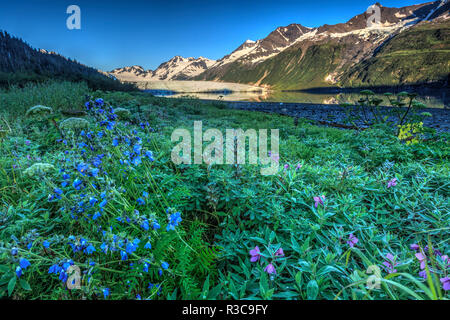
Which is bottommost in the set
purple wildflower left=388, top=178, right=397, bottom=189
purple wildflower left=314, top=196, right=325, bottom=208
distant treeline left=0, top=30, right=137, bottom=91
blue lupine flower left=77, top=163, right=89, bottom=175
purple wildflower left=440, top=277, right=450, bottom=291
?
purple wildflower left=440, top=277, right=450, bottom=291

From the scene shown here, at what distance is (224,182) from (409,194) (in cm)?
223

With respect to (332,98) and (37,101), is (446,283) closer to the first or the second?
(37,101)

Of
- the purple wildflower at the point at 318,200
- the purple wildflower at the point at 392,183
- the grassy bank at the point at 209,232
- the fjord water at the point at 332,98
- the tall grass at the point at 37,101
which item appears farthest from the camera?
the fjord water at the point at 332,98

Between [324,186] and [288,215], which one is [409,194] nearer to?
[324,186]

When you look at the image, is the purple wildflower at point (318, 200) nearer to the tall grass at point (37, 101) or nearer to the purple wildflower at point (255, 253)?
the purple wildflower at point (255, 253)

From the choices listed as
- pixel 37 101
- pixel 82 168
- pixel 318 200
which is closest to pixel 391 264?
pixel 318 200

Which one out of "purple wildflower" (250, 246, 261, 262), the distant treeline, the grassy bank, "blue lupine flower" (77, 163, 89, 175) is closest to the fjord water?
the distant treeline

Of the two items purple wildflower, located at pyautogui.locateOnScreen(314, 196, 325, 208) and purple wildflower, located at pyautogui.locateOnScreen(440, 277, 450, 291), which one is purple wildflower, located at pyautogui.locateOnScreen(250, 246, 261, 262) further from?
purple wildflower, located at pyautogui.locateOnScreen(440, 277, 450, 291)

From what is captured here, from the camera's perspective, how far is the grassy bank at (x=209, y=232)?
138 cm

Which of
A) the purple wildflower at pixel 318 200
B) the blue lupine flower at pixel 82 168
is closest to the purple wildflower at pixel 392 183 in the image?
the purple wildflower at pixel 318 200

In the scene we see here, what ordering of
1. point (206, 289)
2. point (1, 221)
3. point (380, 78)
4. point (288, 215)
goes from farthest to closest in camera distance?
1. point (380, 78)
2. point (288, 215)
3. point (1, 221)
4. point (206, 289)

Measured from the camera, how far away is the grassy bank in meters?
1.38
